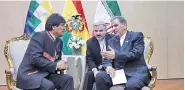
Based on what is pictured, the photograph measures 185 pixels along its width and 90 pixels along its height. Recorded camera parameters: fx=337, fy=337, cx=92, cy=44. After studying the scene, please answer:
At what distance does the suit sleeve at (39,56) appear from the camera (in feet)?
9.87

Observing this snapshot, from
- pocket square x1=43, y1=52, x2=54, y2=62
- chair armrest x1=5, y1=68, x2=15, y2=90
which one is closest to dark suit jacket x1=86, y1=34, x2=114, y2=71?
pocket square x1=43, y1=52, x2=54, y2=62

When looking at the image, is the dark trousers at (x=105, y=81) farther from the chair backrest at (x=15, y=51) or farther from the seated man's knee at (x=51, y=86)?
the chair backrest at (x=15, y=51)

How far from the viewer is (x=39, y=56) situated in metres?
3.02

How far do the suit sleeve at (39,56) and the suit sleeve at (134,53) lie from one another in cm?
Result: 61

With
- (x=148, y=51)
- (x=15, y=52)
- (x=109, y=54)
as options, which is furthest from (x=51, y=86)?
(x=148, y=51)

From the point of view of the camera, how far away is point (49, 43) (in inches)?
123

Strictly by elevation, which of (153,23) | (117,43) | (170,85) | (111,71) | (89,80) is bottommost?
(170,85)

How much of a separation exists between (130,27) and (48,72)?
3187mm

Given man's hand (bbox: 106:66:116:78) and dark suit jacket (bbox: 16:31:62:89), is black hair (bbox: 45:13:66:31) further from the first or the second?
man's hand (bbox: 106:66:116:78)

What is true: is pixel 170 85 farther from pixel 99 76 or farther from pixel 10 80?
pixel 10 80

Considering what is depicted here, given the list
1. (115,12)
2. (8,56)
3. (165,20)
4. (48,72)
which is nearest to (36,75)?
(48,72)

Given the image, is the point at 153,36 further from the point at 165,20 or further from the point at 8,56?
the point at 8,56

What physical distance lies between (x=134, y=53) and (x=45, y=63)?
84 cm

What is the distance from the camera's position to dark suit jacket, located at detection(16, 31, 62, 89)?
9.89 ft
